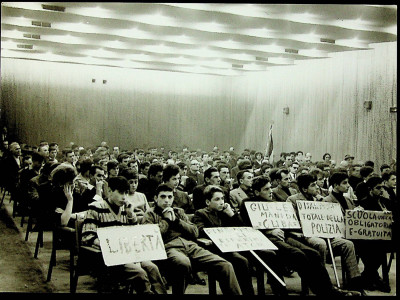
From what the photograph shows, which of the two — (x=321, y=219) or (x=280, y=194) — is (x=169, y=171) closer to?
(x=280, y=194)

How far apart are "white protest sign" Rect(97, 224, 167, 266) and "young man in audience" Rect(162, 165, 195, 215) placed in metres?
2.01

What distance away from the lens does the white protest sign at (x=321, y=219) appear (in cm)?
511

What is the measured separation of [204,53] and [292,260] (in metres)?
10.4

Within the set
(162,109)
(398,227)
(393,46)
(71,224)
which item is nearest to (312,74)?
(393,46)

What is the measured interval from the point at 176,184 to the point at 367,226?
259 centimetres

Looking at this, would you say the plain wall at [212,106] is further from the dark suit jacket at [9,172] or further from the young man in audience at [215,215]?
the dark suit jacket at [9,172]

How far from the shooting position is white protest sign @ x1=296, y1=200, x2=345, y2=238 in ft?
16.8

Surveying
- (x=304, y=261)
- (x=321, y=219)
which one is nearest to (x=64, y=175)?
(x=304, y=261)

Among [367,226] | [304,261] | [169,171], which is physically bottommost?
[304,261]

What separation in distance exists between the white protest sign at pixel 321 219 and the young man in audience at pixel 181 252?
125cm

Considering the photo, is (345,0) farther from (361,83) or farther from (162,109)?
(162,109)

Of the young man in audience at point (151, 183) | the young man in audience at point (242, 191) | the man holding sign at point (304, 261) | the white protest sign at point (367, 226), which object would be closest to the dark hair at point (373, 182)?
the white protest sign at point (367, 226)

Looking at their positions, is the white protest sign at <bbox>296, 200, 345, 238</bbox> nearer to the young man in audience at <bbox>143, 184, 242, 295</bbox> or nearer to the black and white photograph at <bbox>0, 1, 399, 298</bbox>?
the black and white photograph at <bbox>0, 1, 399, 298</bbox>

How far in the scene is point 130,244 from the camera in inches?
158
